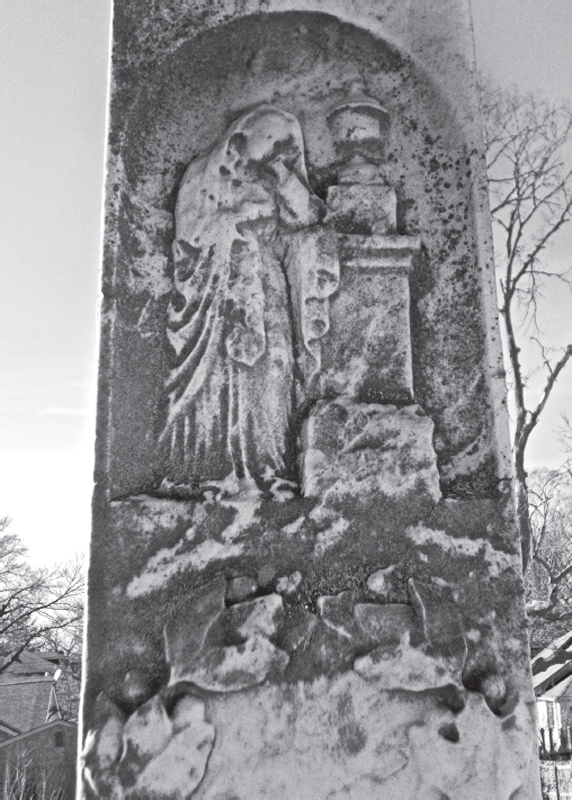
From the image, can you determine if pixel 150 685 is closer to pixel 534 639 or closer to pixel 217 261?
pixel 217 261

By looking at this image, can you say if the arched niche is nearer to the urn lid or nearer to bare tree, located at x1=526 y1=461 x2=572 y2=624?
the urn lid

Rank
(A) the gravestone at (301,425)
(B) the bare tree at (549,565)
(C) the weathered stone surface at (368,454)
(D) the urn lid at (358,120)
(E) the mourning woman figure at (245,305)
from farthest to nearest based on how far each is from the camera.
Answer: (B) the bare tree at (549,565) → (D) the urn lid at (358,120) → (E) the mourning woman figure at (245,305) → (C) the weathered stone surface at (368,454) → (A) the gravestone at (301,425)

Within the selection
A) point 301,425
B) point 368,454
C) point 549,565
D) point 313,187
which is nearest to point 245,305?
point 301,425

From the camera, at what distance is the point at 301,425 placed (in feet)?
9.34

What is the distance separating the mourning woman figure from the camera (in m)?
2.81

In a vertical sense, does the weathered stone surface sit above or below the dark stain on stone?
above

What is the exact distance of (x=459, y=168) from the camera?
322cm

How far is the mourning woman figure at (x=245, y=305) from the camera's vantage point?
2.81m

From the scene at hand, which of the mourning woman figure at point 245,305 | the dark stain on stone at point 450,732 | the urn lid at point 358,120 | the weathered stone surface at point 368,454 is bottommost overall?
the dark stain on stone at point 450,732

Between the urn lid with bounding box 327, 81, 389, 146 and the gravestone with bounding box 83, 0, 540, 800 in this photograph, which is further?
the urn lid with bounding box 327, 81, 389, 146

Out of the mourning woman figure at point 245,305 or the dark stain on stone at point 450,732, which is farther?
the mourning woman figure at point 245,305

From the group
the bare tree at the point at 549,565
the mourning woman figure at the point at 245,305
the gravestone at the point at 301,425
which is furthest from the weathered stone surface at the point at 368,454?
the bare tree at the point at 549,565

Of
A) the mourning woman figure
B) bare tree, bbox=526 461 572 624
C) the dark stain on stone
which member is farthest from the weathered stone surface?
bare tree, bbox=526 461 572 624

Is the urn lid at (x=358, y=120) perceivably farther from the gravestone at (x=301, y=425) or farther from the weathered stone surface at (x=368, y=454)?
the weathered stone surface at (x=368, y=454)
